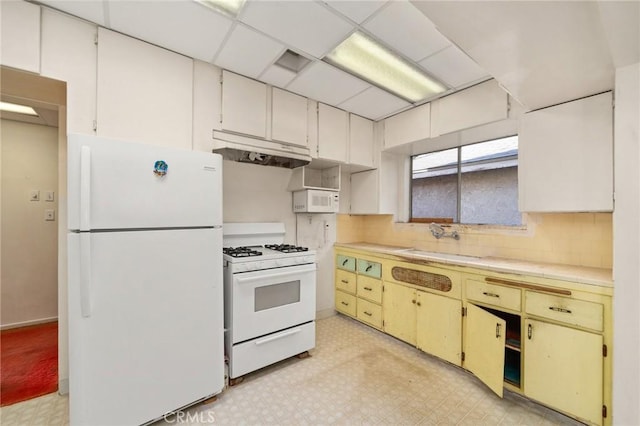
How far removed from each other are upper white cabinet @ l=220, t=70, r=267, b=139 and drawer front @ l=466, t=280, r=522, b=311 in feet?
7.48

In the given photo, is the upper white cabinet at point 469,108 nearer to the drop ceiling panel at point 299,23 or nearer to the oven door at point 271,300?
the drop ceiling panel at point 299,23

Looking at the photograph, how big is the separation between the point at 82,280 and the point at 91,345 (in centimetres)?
36

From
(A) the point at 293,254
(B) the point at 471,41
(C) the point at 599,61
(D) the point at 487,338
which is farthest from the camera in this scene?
(A) the point at 293,254

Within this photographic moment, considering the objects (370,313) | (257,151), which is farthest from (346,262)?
(257,151)

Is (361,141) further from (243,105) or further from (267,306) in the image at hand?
(267,306)

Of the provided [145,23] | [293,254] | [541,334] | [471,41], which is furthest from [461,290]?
[145,23]

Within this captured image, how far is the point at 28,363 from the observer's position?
2240 millimetres

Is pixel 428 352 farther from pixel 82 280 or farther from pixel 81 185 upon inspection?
pixel 81 185

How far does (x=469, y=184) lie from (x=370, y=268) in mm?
1485

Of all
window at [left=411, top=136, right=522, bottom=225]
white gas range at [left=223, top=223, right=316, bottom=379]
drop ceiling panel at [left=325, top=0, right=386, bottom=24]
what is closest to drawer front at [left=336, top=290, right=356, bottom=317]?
white gas range at [left=223, top=223, right=316, bottom=379]

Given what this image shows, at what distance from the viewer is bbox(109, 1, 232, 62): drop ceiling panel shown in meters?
1.59

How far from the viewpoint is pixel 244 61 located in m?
2.13

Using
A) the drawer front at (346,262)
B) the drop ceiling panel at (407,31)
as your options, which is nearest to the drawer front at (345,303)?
the drawer front at (346,262)

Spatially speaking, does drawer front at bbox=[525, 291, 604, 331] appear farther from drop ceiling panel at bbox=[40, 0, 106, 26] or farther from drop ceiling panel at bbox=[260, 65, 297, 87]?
drop ceiling panel at bbox=[40, 0, 106, 26]
